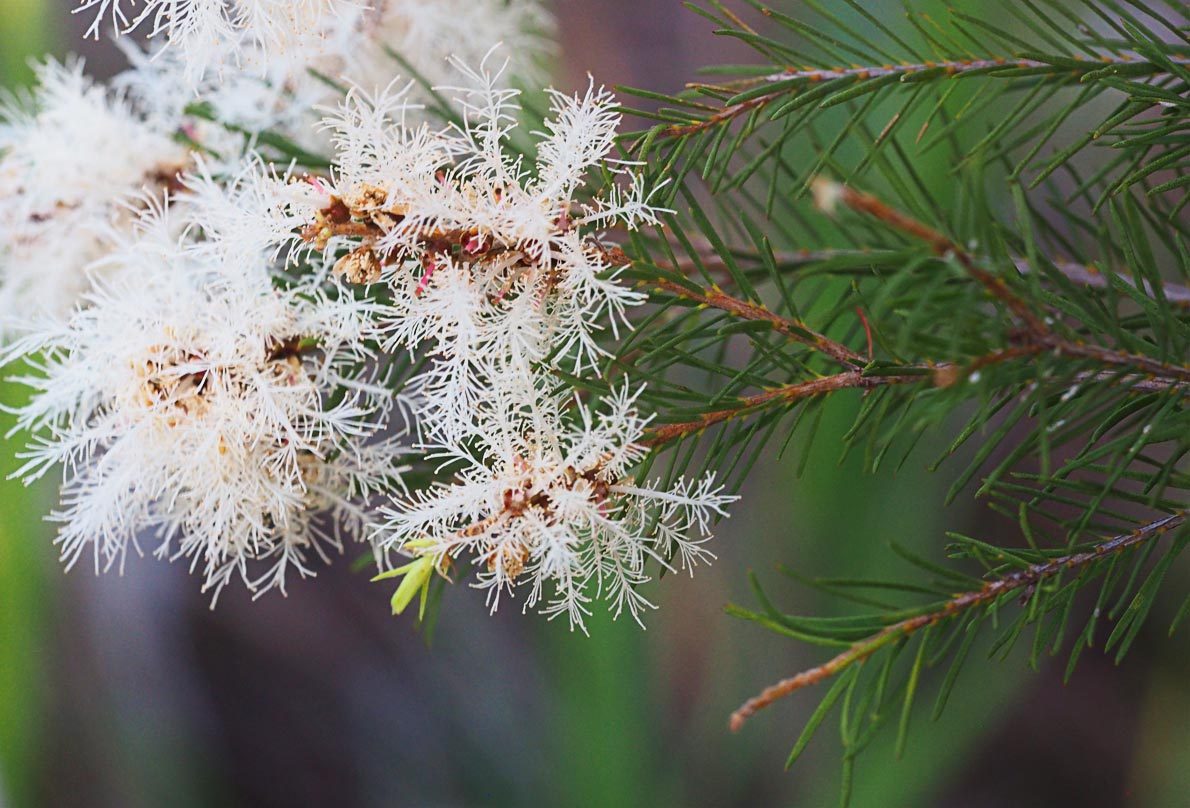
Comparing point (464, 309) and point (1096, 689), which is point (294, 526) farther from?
point (1096, 689)

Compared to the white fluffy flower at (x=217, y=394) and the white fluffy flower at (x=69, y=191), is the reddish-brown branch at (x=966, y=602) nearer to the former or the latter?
the white fluffy flower at (x=217, y=394)

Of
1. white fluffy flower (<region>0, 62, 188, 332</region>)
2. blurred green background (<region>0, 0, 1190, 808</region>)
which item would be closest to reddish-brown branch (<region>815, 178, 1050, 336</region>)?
white fluffy flower (<region>0, 62, 188, 332</region>)

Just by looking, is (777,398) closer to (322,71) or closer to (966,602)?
(966,602)

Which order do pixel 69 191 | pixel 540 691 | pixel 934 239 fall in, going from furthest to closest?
pixel 540 691, pixel 69 191, pixel 934 239

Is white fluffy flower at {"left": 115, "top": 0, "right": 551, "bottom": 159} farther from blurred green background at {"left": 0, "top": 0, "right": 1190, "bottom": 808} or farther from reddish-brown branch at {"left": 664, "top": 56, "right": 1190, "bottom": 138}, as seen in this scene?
blurred green background at {"left": 0, "top": 0, "right": 1190, "bottom": 808}

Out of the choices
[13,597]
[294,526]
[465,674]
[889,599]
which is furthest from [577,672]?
[294,526]

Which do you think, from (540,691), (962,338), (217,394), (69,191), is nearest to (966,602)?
(962,338)
